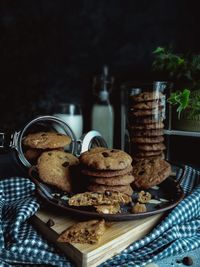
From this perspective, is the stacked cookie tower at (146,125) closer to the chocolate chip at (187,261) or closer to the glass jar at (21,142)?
the glass jar at (21,142)

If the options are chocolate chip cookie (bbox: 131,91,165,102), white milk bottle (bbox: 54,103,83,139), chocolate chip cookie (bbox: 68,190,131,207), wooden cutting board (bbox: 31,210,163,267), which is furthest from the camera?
white milk bottle (bbox: 54,103,83,139)

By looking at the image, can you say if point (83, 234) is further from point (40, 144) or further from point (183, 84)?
point (183, 84)

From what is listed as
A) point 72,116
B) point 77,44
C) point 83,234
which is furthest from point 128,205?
point 77,44

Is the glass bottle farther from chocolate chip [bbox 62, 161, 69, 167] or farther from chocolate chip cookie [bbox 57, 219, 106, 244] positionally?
chocolate chip cookie [bbox 57, 219, 106, 244]

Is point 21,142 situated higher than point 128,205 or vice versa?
point 21,142

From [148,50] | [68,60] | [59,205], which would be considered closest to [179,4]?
[148,50]

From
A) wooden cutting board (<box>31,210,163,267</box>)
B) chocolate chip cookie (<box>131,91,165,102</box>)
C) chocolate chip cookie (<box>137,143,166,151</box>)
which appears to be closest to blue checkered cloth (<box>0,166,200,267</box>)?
wooden cutting board (<box>31,210,163,267</box>)
